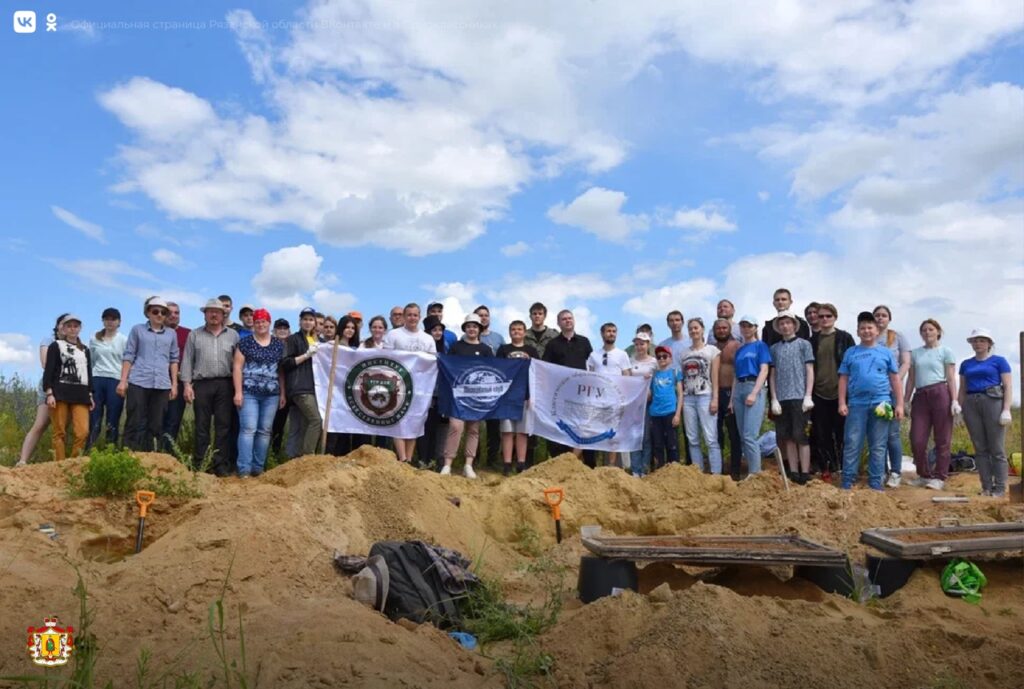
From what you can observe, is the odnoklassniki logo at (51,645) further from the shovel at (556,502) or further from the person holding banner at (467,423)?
the person holding banner at (467,423)

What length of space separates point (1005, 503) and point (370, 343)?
799 centimetres

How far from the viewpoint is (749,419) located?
1015cm

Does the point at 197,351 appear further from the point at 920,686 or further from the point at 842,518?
the point at 920,686

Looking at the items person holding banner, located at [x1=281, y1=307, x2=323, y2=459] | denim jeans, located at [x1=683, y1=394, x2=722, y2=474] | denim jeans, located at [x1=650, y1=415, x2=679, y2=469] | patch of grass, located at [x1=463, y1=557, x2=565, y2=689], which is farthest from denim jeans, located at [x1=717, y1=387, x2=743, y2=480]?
person holding banner, located at [x1=281, y1=307, x2=323, y2=459]

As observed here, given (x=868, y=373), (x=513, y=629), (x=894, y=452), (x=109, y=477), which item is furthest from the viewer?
(x=894, y=452)

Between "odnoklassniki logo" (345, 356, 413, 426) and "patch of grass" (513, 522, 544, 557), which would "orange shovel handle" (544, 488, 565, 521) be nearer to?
"patch of grass" (513, 522, 544, 557)

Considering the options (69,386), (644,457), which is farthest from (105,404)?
(644,457)

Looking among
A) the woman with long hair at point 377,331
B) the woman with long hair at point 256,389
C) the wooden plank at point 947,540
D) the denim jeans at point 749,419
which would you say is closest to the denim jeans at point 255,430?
the woman with long hair at point 256,389

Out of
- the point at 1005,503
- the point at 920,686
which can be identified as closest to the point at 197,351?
the point at 920,686

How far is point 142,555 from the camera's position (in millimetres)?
6559

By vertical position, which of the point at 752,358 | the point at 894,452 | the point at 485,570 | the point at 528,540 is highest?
the point at 752,358

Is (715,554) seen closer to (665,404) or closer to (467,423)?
(665,404)

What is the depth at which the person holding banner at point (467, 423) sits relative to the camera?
10.9 m

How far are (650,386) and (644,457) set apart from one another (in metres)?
1.10
